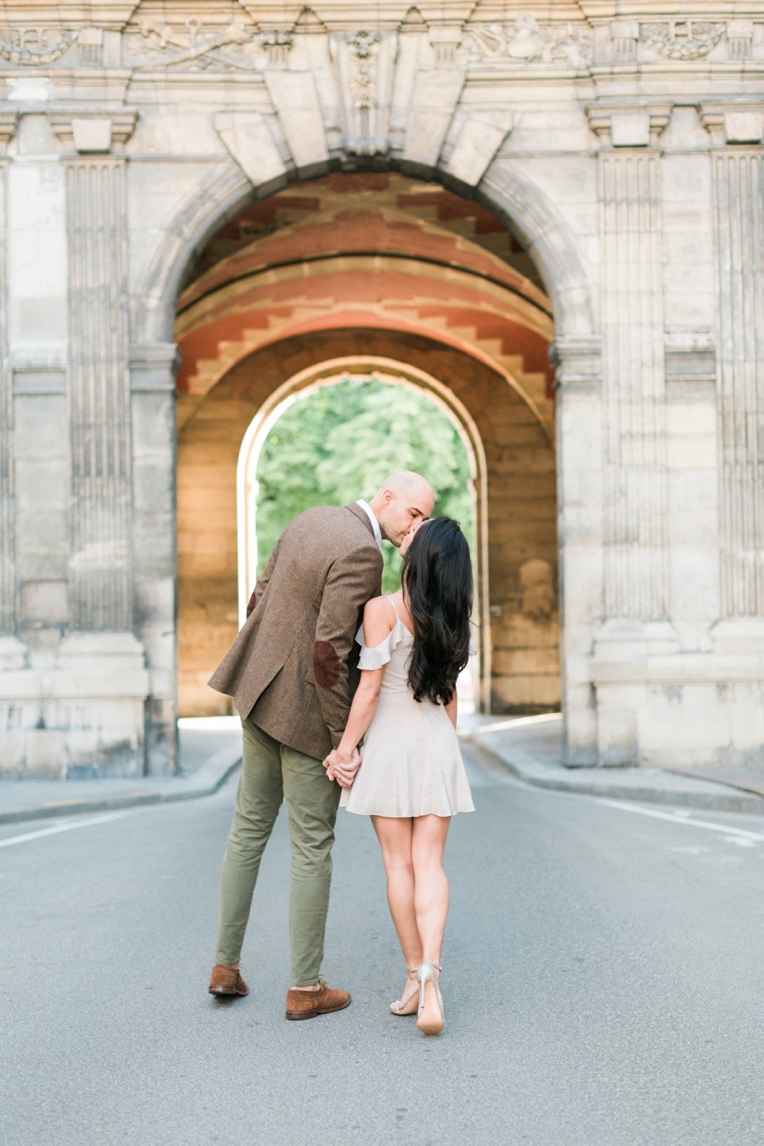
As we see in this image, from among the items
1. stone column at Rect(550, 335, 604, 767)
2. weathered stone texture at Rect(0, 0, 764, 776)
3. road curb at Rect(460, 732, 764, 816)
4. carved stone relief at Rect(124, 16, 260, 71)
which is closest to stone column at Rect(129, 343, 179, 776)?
weathered stone texture at Rect(0, 0, 764, 776)

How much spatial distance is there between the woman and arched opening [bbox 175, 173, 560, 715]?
15580 millimetres

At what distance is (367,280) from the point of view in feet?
62.5

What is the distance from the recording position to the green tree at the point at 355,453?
31.2 meters

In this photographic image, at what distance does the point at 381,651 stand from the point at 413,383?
19290 millimetres

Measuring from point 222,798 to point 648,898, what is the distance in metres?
5.73

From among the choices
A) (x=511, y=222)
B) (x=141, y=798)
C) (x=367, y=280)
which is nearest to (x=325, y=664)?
(x=141, y=798)

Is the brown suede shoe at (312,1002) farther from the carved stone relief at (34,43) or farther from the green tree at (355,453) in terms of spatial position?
the green tree at (355,453)

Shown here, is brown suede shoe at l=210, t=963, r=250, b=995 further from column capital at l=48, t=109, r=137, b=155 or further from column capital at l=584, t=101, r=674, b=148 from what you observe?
column capital at l=584, t=101, r=674, b=148

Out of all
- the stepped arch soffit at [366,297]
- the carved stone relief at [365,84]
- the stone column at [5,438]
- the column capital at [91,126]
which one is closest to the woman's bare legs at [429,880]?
the stone column at [5,438]

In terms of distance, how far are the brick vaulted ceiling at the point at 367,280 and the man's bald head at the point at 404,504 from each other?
11.4 m

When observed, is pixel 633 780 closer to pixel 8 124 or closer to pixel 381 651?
pixel 381 651

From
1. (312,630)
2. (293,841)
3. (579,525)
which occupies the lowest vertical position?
(293,841)

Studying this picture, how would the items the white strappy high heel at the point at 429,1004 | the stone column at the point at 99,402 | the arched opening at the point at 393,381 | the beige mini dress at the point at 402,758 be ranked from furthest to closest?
the arched opening at the point at 393,381 → the stone column at the point at 99,402 → the beige mini dress at the point at 402,758 → the white strappy high heel at the point at 429,1004

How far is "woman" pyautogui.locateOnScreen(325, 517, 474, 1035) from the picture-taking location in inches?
152
